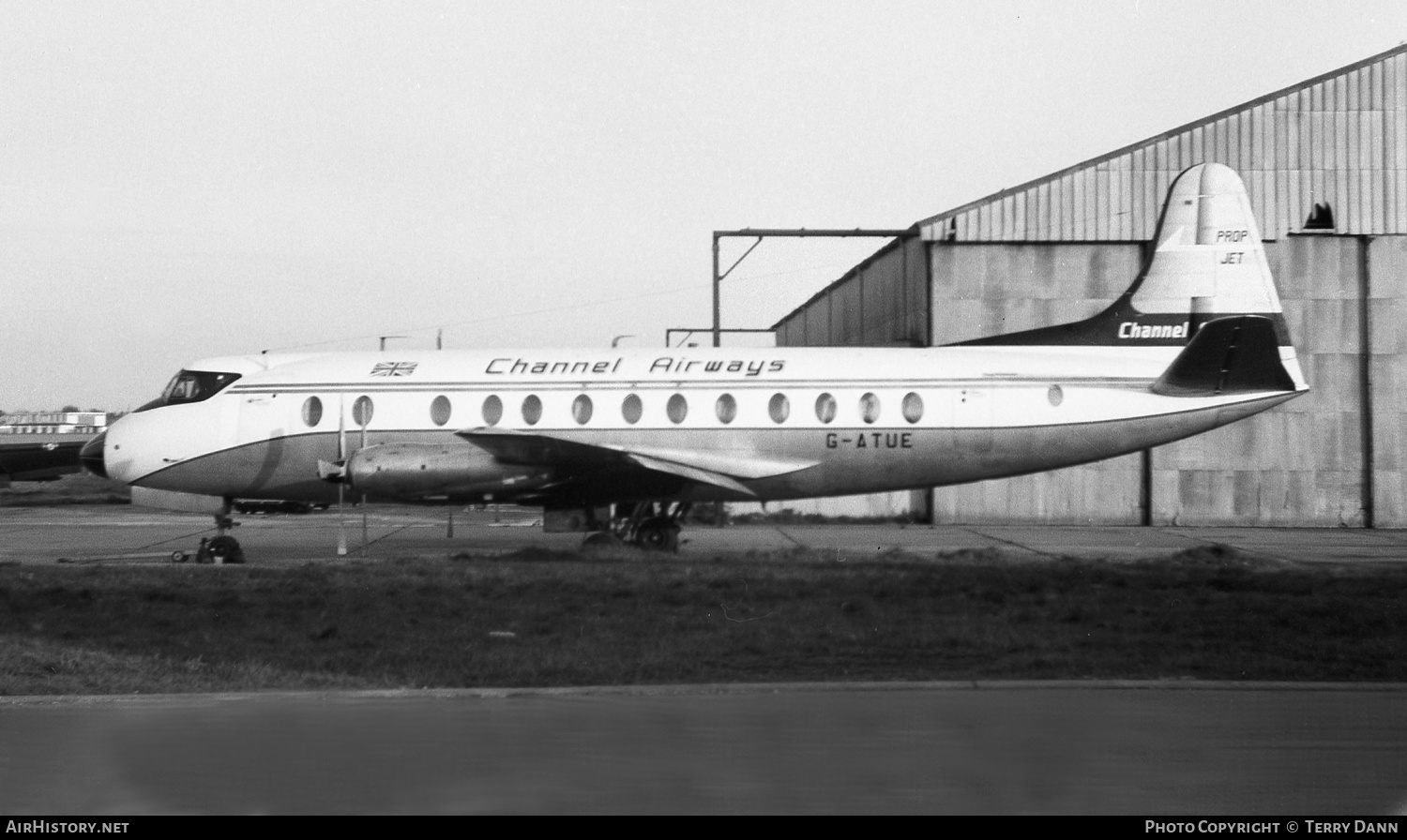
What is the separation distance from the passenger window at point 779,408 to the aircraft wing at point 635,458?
2.26ft

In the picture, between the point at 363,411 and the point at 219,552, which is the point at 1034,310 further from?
the point at 219,552

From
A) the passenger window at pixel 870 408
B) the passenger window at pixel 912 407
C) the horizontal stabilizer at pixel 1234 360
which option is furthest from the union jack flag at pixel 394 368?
the horizontal stabilizer at pixel 1234 360

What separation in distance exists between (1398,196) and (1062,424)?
50.0 ft

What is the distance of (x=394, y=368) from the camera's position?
21609mm

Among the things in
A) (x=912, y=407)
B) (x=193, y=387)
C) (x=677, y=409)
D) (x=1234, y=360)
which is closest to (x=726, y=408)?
(x=677, y=409)

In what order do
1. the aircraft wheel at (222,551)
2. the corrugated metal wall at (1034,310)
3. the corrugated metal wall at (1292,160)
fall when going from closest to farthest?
the aircraft wheel at (222,551) → the corrugated metal wall at (1292,160) → the corrugated metal wall at (1034,310)

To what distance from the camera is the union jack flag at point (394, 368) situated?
2152 centimetres

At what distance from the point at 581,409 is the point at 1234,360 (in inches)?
413

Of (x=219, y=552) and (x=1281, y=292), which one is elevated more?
(x=1281, y=292)

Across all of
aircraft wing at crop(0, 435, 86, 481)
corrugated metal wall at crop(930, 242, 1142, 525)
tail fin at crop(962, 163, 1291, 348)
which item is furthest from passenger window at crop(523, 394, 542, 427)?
aircraft wing at crop(0, 435, 86, 481)

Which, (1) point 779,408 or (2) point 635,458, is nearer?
(2) point 635,458

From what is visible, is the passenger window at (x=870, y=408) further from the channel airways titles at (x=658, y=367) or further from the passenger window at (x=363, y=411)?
the passenger window at (x=363, y=411)

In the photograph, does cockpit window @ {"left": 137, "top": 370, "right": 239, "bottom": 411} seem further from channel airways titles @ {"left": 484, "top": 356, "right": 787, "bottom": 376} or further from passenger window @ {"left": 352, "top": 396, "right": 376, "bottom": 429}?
channel airways titles @ {"left": 484, "top": 356, "right": 787, "bottom": 376}

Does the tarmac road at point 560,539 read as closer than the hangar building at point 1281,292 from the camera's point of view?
Yes
